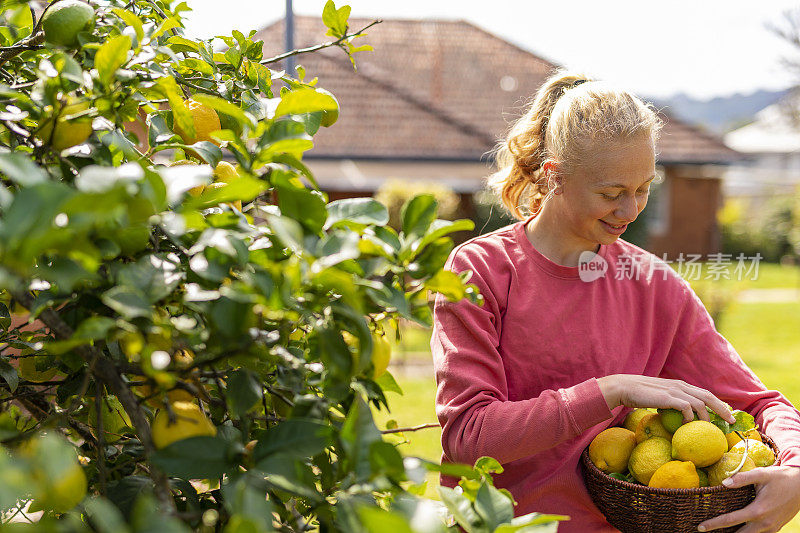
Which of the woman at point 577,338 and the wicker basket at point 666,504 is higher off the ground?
the woman at point 577,338

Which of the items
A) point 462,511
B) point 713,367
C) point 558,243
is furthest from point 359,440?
point 713,367

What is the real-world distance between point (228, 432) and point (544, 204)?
3.64 feet

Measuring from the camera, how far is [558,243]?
6.19 ft

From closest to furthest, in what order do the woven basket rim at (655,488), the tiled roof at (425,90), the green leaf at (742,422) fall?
the woven basket rim at (655,488) < the green leaf at (742,422) < the tiled roof at (425,90)

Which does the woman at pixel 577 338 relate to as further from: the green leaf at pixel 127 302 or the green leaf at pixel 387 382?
the green leaf at pixel 127 302

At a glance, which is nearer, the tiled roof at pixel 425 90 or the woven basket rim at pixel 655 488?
the woven basket rim at pixel 655 488

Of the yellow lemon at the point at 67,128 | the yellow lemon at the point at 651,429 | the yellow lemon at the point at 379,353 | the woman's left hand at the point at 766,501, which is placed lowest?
the woman's left hand at the point at 766,501

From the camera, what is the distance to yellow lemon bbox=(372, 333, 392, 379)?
103cm

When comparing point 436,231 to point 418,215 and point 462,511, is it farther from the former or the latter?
point 462,511

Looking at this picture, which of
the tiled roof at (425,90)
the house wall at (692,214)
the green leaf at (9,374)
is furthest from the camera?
the house wall at (692,214)

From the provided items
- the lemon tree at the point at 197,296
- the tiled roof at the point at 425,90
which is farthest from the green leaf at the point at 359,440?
the tiled roof at the point at 425,90

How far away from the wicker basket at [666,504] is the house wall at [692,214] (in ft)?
56.8

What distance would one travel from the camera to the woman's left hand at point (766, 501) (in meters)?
1.50

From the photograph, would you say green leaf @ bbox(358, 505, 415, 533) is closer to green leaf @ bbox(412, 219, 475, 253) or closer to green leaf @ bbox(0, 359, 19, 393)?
green leaf @ bbox(412, 219, 475, 253)
